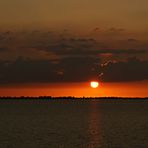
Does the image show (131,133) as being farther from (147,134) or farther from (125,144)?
(125,144)

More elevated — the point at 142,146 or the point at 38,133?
the point at 38,133

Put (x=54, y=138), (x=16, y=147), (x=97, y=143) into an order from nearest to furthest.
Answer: (x=16, y=147) < (x=97, y=143) < (x=54, y=138)

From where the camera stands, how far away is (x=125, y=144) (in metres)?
80.8

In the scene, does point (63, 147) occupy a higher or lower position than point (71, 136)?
lower

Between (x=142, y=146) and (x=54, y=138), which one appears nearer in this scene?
(x=142, y=146)

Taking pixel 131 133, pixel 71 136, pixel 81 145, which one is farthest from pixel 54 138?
pixel 131 133

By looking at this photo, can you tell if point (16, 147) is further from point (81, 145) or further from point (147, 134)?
point (147, 134)

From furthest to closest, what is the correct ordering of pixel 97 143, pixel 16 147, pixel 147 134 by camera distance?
pixel 147 134 → pixel 97 143 → pixel 16 147

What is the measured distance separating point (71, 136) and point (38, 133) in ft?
26.7

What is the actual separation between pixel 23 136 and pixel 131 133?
20282 millimetres

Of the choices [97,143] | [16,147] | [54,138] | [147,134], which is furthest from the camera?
[147,134]

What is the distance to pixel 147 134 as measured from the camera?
97500 millimetres

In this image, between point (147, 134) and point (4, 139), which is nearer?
point (4, 139)

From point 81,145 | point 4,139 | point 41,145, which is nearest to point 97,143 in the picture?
point 81,145
